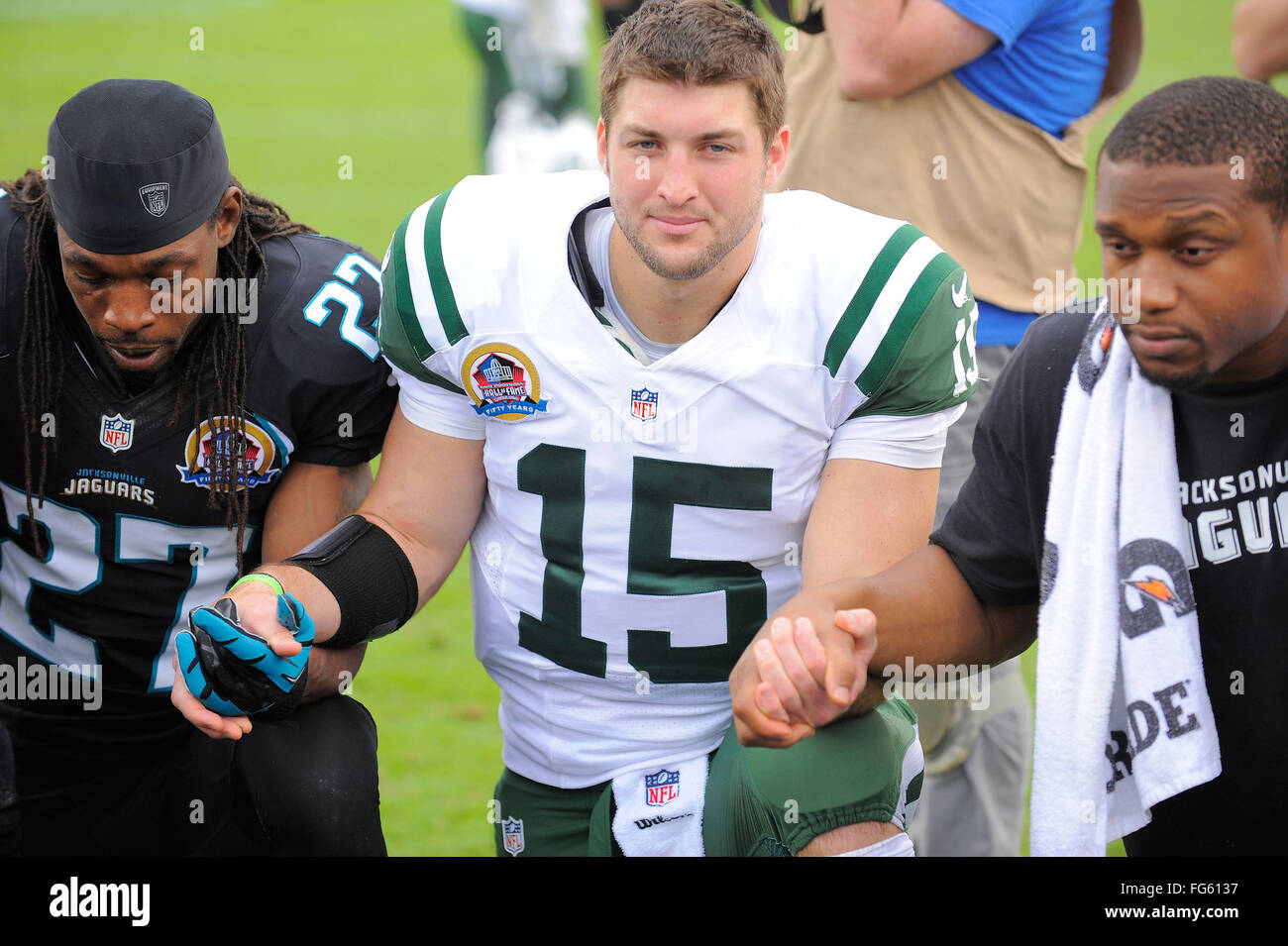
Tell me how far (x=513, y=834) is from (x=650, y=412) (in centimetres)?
85

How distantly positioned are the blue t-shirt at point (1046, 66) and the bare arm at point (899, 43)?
A: 2.6 inches

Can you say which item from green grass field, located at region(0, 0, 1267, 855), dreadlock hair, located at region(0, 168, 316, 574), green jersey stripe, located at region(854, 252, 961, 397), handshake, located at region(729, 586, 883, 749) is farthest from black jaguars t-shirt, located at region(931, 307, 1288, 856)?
green grass field, located at region(0, 0, 1267, 855)

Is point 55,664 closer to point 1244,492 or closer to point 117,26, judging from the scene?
point 1244,492

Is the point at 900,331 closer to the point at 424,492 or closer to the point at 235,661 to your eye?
the point at 424,492

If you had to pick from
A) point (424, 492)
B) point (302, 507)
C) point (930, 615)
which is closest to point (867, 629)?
point (930, 615)

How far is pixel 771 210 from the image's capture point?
281 cm

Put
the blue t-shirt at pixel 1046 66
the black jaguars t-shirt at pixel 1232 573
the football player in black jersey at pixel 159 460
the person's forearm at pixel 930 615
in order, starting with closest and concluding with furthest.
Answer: the black jaguars t-shirt at pixel 1232 573 < the person's forearm at pixel 930 615 < the football player in black jersey at pixel 159 460 < the blue t-shirt at pixel 1046 66

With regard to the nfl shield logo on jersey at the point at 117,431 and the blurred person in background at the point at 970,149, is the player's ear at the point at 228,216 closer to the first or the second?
the nfl shield logo on jersey at the point at 117,431

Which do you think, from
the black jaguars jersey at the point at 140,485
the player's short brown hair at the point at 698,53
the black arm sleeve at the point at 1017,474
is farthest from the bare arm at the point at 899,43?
the black jaguars jersey at the point at 140,485

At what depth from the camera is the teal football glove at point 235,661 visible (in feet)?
8.07

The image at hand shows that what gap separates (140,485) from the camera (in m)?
2.86
